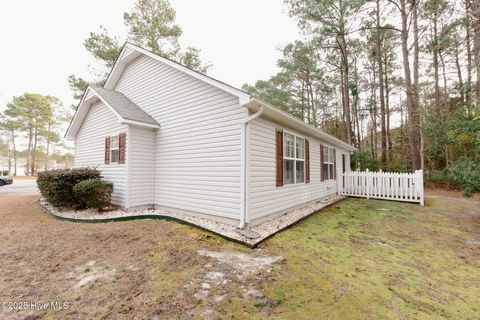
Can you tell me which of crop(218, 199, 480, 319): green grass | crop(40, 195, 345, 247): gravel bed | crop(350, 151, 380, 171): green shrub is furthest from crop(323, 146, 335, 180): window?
crop(350, 151, 380, 171): green shrub

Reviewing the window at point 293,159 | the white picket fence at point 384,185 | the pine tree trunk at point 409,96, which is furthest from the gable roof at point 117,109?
the pine tree trunk at point 409,96

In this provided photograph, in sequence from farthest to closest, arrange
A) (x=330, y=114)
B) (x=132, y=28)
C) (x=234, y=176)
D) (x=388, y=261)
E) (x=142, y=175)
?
1. (x=330, y=114)
2. (x=132, y=28)
3. (x=142, y=175)
4. (x=234, y=176)
5. (x=388, y=261)

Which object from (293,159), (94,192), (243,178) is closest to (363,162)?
(293,159)

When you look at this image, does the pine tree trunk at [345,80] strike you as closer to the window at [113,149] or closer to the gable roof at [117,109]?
the gable roof at [117,109]

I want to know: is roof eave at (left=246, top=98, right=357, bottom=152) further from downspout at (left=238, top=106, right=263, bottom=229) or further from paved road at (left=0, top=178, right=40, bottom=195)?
paved road at (left=0, top=178, right=40, bottom=195)

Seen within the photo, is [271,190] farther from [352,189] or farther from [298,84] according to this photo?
[298,84]

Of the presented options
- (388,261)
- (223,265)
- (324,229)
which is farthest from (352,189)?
(223,265)

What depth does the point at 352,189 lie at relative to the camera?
10.7 m

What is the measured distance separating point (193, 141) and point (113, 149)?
11.4 ft

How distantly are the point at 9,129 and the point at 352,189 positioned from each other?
42763mm

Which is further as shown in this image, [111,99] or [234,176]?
[111,99]

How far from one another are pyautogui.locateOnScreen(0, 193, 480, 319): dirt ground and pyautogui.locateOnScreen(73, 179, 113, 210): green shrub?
1262 mm

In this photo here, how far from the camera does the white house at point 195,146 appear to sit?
5195 mm

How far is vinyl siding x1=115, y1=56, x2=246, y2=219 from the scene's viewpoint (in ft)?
17.4
